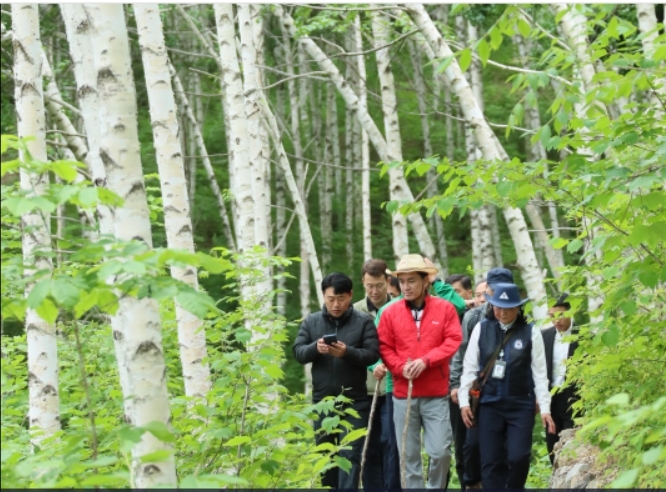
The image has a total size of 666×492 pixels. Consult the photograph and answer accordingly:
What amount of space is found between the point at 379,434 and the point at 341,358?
86 cm

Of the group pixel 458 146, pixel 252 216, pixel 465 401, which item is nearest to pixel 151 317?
pixel 465 401

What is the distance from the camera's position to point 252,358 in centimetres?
431

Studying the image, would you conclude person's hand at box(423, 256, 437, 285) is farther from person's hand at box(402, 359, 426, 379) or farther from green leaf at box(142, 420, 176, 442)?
green leaf at box(142, 420, 176, 442)

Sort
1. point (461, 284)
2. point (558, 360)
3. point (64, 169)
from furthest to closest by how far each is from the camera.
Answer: point (461, 284) < point (558, 360) < point (64, 169)

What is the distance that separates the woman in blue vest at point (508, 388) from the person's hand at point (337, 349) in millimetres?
1014

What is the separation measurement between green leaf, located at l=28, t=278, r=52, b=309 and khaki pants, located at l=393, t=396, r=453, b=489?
371cm

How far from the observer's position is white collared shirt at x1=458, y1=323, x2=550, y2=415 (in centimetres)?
579

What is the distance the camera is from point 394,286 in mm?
6777

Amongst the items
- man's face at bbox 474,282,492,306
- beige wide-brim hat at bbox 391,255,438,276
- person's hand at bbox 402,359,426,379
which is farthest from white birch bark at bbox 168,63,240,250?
person's hand at bbox 402,359,426,379

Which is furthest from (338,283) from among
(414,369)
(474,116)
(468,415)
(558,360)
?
(474,116)

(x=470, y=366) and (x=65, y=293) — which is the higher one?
(x=65, y=293)

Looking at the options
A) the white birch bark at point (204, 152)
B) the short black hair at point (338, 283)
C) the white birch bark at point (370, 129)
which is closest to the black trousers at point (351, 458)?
the short black hair at point (338, 283)

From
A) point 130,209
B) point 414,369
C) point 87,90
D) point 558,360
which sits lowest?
point 558,360

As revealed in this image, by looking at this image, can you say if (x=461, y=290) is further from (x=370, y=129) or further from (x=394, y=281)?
(x=370, y=129)
